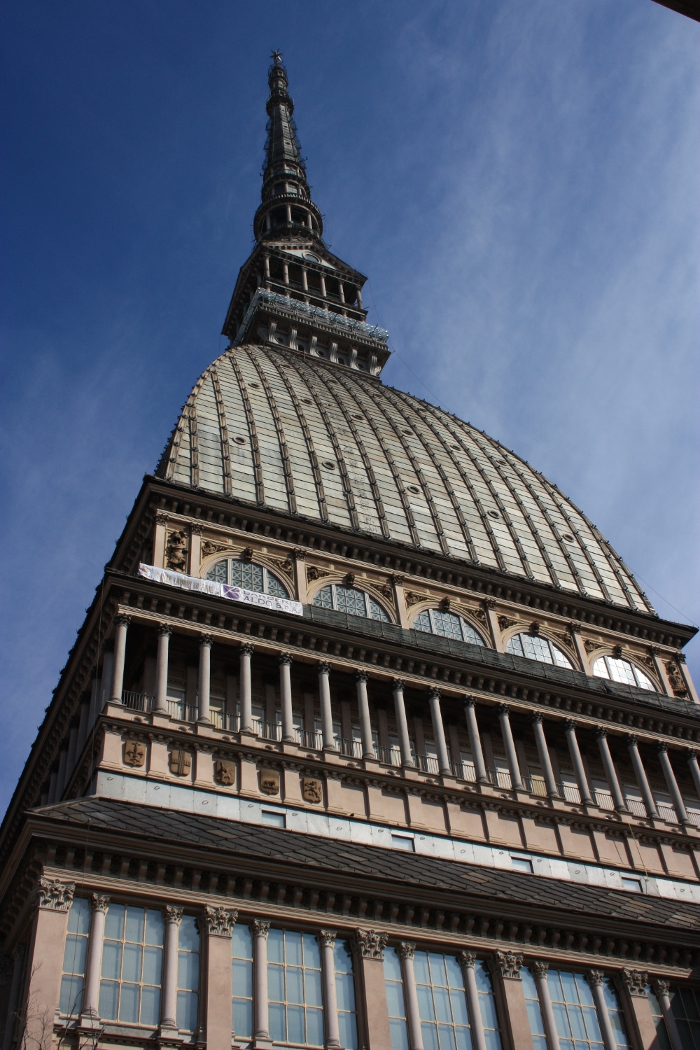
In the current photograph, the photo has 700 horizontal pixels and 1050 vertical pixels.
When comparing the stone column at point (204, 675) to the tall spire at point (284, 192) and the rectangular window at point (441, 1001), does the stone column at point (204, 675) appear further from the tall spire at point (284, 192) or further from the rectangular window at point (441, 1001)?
the tall spire at point (284, 192)

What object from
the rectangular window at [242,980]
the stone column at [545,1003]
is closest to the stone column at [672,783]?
the stone column at [545,1003]

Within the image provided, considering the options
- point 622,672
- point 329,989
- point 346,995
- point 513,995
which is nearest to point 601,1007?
point 513,995

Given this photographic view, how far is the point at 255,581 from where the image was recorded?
48.7m

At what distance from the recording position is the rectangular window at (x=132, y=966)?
29812mm

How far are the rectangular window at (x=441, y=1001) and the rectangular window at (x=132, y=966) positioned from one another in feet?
25.3

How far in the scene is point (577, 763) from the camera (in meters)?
47.4

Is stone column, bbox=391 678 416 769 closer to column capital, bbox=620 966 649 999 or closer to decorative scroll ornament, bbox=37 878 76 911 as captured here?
column capital, bbox=620 966 649 999

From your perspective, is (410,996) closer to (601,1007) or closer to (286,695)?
(601,1007)

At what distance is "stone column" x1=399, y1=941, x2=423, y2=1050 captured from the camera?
106 feet

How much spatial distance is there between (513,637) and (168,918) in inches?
1037

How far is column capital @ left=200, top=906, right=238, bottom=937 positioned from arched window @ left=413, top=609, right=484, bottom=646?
21.0 metres

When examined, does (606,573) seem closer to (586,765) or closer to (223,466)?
(586,765)

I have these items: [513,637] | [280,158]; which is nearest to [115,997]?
[513,637]

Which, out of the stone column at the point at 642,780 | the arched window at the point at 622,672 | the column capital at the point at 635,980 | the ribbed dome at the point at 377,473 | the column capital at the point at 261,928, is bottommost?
the column capital at the point at 635,980
